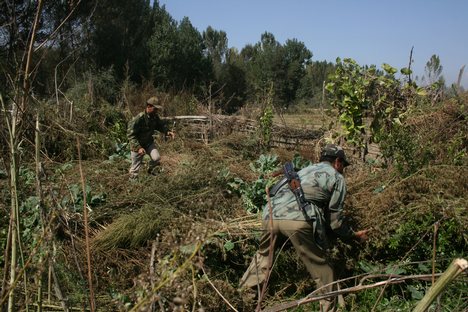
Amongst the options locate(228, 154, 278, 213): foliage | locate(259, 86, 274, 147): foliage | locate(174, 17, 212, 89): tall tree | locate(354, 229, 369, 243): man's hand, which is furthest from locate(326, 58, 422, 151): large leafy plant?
locate(174, 17, 212, 89): tall tree

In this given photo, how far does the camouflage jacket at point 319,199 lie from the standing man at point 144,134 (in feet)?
12.0

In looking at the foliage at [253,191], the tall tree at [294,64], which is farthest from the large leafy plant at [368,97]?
the tall tree at [294,64]

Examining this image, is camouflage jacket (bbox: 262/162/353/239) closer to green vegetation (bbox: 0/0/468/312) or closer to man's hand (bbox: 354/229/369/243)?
man's hand (bbox: 354/229/369/243)

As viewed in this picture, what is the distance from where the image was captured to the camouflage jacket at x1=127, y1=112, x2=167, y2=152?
7.33m

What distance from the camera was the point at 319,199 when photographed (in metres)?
4.18

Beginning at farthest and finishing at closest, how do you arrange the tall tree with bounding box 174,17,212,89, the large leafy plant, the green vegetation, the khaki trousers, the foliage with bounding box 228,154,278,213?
the tall tree with bounding box 174,17,212,89 → the large leafy plant → the foliage with bounding box 228,154,278,213 → the khaki trousers → the green vegetation

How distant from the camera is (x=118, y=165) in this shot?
8.46 metres

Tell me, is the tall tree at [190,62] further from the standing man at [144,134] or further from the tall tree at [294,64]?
the standing man at [144,134]

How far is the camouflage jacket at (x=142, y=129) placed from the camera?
7.33 metres

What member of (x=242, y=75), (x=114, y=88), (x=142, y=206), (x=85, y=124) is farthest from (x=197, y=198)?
(x=242, y=75)

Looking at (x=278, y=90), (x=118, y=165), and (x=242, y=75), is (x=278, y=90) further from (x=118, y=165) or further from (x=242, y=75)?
(x=118, y=165)

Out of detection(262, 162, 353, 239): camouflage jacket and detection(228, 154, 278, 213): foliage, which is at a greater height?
detection(262, 162, 353, 239): camouflage jacket

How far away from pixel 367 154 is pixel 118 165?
4.39 metres

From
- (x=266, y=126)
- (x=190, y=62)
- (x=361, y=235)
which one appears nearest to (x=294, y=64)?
(x=190, y=62)
